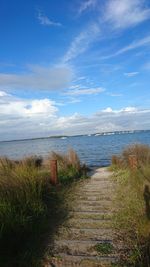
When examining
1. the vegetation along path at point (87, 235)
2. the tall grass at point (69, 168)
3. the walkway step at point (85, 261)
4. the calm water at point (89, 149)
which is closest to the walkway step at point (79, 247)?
the vegetation along path at point (87, 235)

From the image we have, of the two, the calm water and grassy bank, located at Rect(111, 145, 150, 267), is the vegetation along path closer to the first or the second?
grassy bank, located at Rect(111, 145, 150, 267)

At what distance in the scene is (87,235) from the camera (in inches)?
270

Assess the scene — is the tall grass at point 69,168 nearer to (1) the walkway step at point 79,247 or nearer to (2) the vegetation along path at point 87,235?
(2) the vegetation along path at point 87,235

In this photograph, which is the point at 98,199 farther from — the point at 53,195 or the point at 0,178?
the point at 0,178

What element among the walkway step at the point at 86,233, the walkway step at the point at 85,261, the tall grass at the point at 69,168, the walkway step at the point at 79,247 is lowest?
the walkway step at the point at 85,261

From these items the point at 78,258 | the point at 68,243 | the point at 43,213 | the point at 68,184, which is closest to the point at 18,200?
the point at 43,213

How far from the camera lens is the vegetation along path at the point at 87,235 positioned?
5.79 metres

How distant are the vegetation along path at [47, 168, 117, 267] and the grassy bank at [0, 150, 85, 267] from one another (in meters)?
0.30

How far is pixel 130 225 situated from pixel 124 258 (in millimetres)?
1334

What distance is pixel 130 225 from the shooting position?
7000 millimetres

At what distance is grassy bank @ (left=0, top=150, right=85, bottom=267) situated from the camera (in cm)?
606

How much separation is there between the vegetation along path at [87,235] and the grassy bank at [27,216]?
299 millimetres

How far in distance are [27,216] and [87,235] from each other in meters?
1.44

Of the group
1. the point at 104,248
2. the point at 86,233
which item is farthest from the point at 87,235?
the point at 104,248
